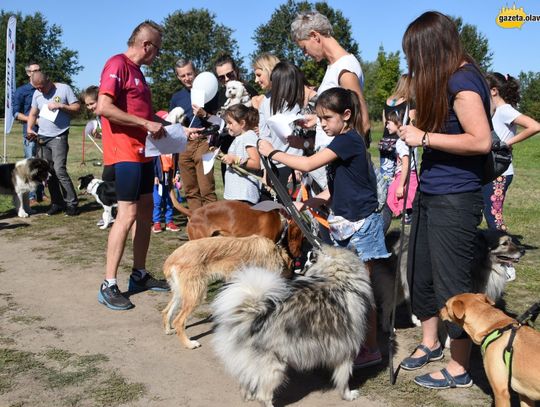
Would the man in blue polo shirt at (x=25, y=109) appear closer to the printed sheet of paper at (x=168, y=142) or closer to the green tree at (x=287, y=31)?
the printed sheet of paper at (x=168, y=142)

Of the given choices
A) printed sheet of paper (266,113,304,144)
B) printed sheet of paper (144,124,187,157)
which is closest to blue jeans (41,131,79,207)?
printed sheet of paper (144,124,187,157)

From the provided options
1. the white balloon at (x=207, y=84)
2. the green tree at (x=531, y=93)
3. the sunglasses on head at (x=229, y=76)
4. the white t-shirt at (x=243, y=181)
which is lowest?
the white t-shirt at (x=243, y=181)

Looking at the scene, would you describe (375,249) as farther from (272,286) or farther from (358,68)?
(358,68)

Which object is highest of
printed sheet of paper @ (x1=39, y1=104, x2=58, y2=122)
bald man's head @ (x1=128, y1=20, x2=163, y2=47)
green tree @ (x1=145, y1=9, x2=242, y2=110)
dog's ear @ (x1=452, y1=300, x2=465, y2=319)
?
green tree @ (x1=145, y1=9, x2=242, y2=110)

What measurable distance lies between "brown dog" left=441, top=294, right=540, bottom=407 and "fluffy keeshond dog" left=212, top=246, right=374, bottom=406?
1.89 feet

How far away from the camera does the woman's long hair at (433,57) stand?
2.94 metres

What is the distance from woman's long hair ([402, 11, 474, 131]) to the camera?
9.64ft

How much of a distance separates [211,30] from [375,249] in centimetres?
6824

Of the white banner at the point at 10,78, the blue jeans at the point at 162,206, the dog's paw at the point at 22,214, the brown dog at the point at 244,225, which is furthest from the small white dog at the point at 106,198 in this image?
the brown dog at the point at 244,225

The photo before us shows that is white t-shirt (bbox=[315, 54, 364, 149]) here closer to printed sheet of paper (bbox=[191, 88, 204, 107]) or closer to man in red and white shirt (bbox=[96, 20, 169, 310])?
man in red and white shirt (bbox=[96, 20, 169, 310])

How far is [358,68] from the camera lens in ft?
13.5

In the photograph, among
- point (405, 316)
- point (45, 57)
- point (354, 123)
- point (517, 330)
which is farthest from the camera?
point (45, 57)

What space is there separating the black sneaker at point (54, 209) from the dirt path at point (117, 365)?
170 inches

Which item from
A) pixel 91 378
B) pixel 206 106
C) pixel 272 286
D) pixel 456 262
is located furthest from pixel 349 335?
pixel 206 106
